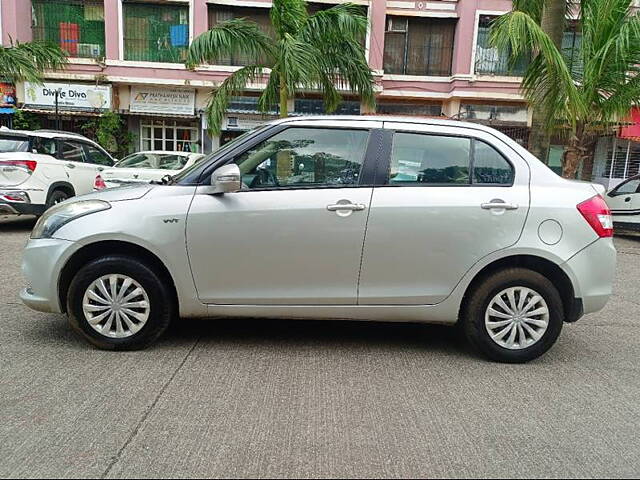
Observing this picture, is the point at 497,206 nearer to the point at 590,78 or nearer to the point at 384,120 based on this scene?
the point at 384,120

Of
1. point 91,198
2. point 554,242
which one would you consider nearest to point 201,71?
point 91,198

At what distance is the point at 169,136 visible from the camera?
19875mm

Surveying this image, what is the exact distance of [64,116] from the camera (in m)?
18.7

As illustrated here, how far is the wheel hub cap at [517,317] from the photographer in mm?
3830

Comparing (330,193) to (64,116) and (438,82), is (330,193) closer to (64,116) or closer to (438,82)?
(438,82)

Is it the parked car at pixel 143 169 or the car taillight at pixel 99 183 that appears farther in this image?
the car taillight at pixel 99 183

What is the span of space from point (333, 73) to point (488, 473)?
32.0ft

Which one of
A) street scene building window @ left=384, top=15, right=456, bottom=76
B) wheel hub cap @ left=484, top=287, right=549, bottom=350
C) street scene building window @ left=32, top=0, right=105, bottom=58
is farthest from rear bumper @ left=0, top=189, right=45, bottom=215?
street scene building window @ left=384, top=15, right=456, bottom=76

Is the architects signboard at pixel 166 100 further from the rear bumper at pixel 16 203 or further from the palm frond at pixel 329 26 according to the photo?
the rear bumper at pixel 16 203

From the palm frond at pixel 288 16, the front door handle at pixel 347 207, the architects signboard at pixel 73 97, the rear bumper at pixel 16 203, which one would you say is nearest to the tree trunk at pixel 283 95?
the palm frond at pixel 288 16

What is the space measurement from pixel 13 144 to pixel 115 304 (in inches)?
252

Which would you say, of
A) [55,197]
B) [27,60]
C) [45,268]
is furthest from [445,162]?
[27,60]

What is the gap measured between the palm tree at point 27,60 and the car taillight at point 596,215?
13.8 m

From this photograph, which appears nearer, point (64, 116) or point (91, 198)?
point (91, 198)
